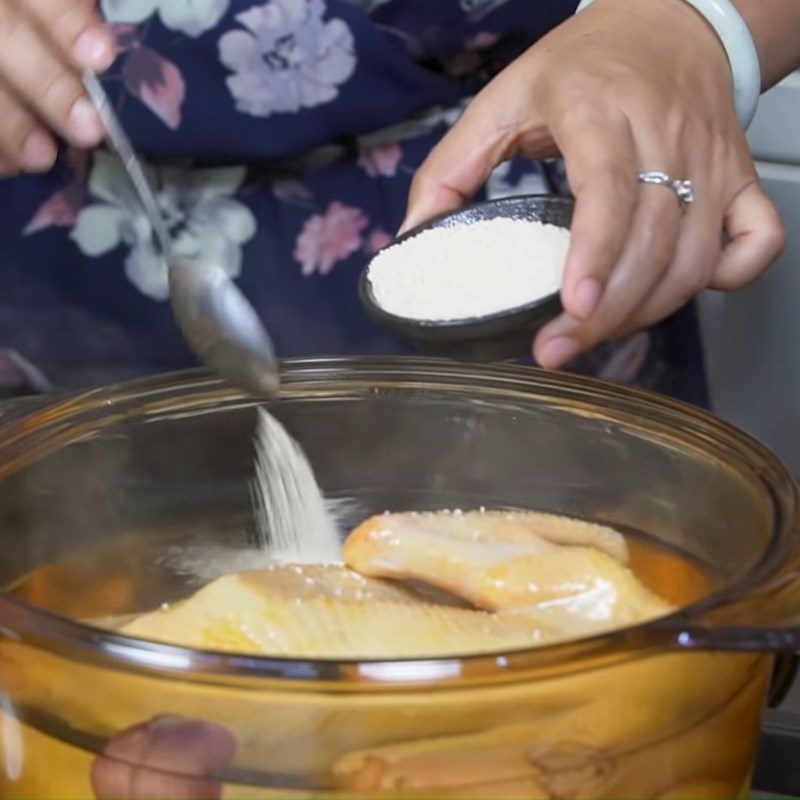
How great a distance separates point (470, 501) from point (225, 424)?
0.13 meters

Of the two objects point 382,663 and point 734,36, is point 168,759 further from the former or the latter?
point 734,36

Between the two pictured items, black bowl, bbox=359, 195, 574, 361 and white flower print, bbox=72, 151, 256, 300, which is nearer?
black bowl, bbox=359, 195, 574, 361

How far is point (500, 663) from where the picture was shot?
42 centimetres

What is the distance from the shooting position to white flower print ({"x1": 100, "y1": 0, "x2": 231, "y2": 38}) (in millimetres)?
1011

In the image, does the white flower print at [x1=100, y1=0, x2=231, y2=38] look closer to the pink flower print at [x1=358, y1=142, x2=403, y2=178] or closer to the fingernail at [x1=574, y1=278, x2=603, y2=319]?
the pink flower print at [x1=358, y1=142, x2=403, y2=178]

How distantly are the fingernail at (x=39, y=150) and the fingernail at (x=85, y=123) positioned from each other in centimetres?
8

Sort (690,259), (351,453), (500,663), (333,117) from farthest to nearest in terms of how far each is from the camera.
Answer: (333,117) < (690,259) < (351,453) < (500,663)

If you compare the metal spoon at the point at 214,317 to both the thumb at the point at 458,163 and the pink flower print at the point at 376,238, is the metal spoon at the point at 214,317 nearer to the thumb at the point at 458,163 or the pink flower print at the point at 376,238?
the thumb at the point at 458,163

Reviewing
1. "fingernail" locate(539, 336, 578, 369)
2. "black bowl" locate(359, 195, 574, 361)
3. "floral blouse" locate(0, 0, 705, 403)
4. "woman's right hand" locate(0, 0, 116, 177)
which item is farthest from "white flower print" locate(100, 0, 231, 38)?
A: "fingernail" locate(539, 336, 578, 369)

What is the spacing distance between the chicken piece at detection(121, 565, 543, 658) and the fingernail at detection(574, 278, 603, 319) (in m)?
0.19

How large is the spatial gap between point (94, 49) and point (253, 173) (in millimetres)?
321

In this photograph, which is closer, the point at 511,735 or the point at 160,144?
the point at 511,735

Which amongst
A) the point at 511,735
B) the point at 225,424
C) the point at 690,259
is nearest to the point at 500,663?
the point at 511,735

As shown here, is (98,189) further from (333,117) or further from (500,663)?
(500,663)
